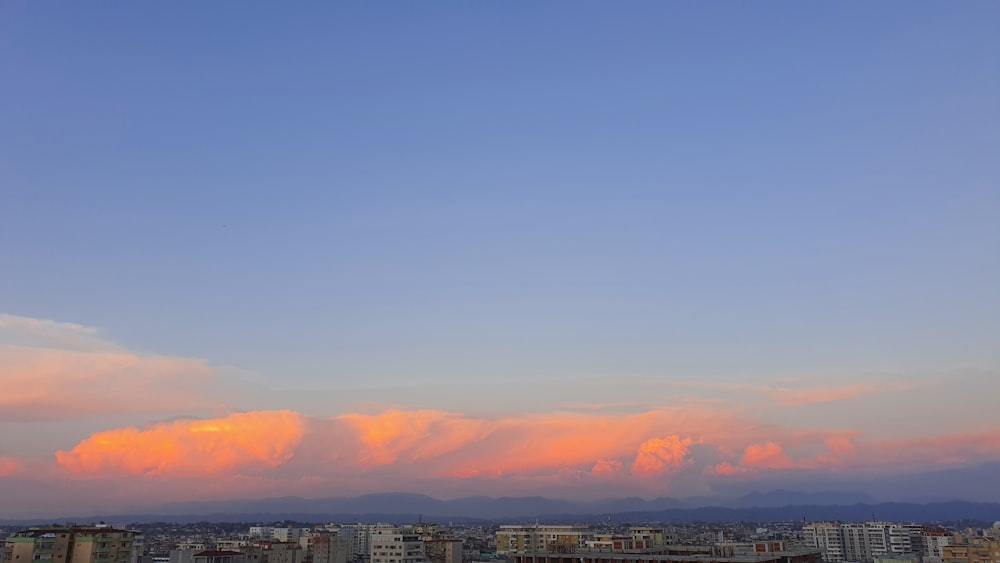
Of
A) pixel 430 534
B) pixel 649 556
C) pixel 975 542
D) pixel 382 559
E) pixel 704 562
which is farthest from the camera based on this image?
pixel 430 534

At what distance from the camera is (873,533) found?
182 m

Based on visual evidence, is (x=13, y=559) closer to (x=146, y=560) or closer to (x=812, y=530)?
(x=146, y=560)

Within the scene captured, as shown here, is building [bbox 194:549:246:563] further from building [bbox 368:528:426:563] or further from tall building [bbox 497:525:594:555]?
tall building [bbox 497:525:594:555]

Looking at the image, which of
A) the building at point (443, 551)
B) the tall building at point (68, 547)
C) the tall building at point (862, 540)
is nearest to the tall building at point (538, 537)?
the building at point (443, 551)

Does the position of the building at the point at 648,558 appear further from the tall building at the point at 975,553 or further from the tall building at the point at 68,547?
the tall building at the point at 68,547

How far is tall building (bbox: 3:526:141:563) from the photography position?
87.1 metres

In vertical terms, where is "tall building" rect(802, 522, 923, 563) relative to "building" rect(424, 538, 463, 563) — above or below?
below

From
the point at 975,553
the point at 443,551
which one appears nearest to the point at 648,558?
the point at 975,553

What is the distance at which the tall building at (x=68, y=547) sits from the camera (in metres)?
87.1

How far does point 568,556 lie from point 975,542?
7964 cm

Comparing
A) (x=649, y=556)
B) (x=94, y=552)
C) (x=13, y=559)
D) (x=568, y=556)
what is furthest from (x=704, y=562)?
(x=13, y=559)

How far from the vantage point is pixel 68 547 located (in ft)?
291

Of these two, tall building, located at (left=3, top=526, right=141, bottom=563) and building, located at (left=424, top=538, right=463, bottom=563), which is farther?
building, located at (left=424, top=538, right=463, bottom=563)

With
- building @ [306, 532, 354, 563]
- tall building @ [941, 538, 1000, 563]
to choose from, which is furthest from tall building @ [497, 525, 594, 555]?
tall building @ [941, 538, 1000, 563]
